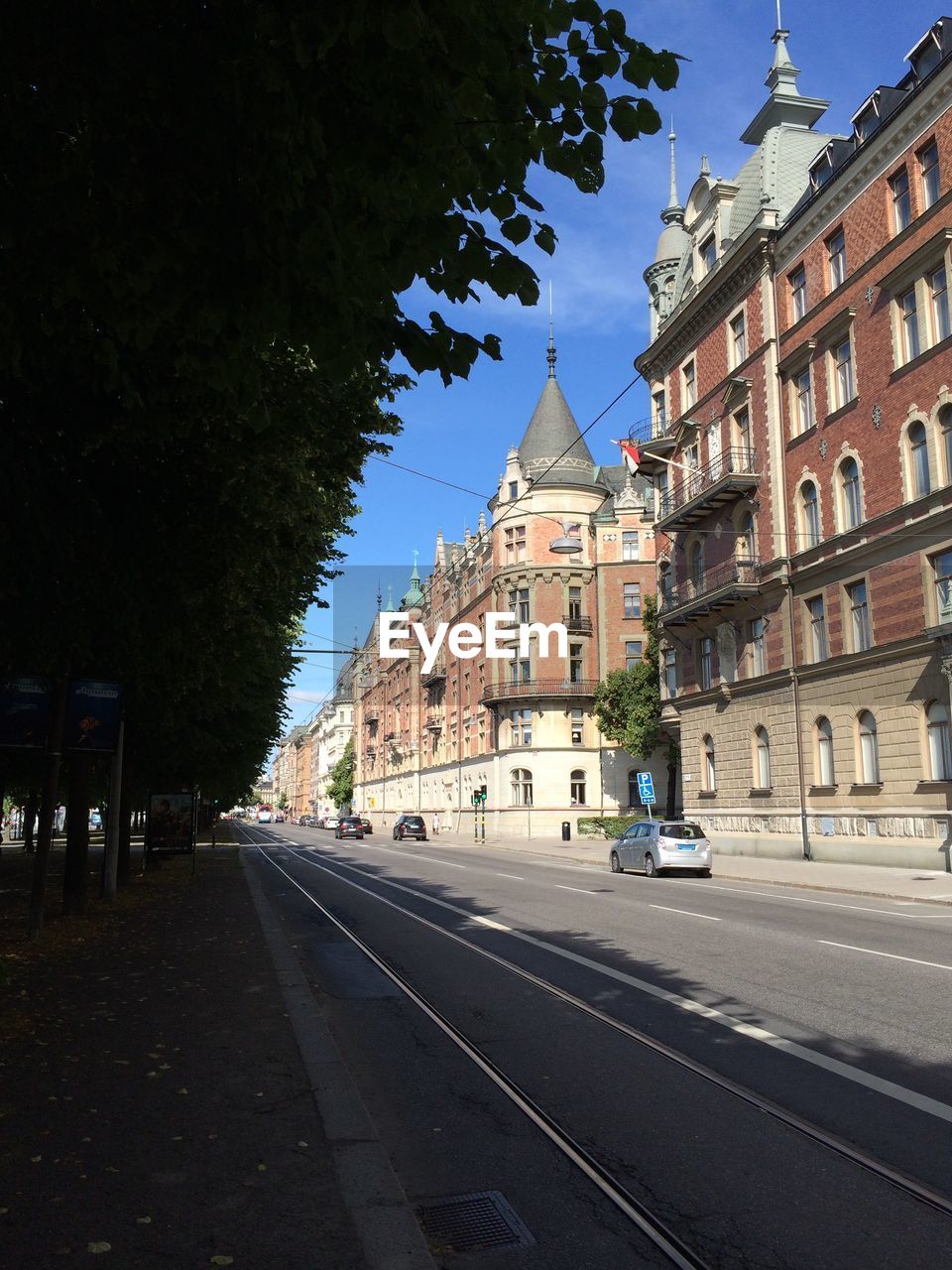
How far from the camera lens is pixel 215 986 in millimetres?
9789

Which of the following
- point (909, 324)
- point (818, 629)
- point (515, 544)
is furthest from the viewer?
point (515, 544)

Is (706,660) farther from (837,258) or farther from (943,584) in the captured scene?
(837,258)

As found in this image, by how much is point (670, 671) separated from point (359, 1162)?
→ 39796mm

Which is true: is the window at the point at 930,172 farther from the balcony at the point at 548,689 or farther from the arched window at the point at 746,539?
the balcony at the point at 548,689

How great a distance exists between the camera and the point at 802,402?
33.8m

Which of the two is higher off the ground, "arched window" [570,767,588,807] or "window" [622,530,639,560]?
"window" [622,530,639,560]

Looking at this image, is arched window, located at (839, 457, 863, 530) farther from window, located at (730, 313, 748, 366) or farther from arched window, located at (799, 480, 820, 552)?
window, located at (730, 313, 748, 366)

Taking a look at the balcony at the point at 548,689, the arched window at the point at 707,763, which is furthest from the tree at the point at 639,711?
the arched window at the point at 707,763

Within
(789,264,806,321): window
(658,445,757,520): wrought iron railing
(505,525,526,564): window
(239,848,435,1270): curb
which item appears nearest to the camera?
(239,848,435,1270): curb

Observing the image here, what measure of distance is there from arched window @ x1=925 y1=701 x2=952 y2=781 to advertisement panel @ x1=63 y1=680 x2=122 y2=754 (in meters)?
20.6

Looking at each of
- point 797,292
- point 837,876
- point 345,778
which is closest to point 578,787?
point 797,292

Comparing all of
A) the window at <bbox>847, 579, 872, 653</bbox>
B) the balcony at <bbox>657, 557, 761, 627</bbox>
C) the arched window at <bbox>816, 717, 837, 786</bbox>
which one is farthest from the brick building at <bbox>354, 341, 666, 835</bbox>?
the window at <bbox>847, 579, 872, 653</bbox>

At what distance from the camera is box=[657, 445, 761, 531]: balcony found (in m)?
35.8

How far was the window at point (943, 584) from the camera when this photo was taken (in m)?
25.9
